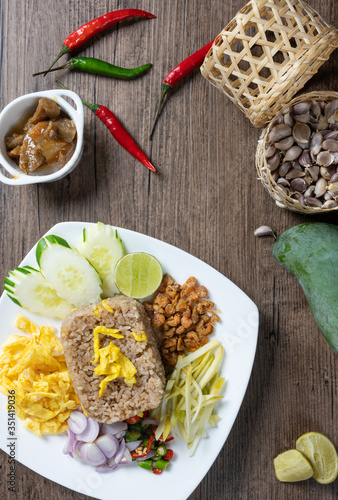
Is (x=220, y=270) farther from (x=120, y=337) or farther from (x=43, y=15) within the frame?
(x=43, y=15)

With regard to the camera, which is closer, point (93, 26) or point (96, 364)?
point (96, 364)

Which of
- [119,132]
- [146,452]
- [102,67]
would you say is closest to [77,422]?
[146,452]

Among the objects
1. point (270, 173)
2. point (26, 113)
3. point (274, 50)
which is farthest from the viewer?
point (26, 113)

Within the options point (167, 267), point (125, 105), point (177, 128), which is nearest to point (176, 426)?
point (167, 267)

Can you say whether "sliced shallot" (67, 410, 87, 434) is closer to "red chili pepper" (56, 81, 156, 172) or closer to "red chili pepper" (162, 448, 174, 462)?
"red chili pepper" (162, 448, 174, 462)

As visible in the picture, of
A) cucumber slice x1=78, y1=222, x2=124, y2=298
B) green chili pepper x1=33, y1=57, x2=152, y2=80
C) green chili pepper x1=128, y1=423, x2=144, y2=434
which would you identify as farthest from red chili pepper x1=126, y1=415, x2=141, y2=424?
green chili pepper x1=33, y1=57, x2=152, y2=80

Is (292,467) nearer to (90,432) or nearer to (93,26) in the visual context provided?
(90,432)

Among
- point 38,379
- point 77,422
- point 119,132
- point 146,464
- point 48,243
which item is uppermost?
point 119,132

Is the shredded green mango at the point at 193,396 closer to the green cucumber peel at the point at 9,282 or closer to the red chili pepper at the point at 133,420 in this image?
the red chili pepper at the point at 133,420
